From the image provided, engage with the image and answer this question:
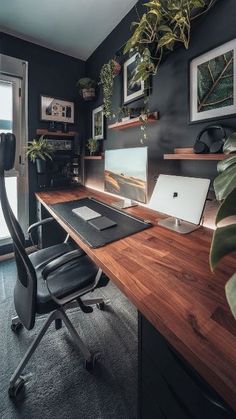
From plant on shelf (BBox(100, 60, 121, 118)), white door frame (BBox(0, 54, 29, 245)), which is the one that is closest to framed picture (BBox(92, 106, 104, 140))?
plant on shelf (BBox(100, 60, 121, 118))

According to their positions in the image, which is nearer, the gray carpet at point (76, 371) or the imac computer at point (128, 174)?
the gray carpet at point (76, 371)

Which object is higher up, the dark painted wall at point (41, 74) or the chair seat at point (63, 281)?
the dark painted wall at point (41, 74)

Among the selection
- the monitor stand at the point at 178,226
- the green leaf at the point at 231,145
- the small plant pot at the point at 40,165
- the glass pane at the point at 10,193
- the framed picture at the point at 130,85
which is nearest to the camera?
the green leaf at the point at 231,145

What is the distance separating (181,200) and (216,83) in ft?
2.26

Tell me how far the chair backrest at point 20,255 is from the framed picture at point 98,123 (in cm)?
173

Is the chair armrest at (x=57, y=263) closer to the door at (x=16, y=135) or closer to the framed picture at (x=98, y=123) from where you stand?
the door at (x=16, y=135)

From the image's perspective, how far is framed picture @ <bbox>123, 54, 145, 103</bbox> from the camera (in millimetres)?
1810

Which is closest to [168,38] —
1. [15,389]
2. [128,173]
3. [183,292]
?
[128,173]

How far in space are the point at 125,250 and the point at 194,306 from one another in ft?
1.39

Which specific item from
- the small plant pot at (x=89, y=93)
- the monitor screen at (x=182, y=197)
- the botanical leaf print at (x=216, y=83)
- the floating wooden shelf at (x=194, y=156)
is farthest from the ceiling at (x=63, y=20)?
the monitor screen at (x=182, y=197)

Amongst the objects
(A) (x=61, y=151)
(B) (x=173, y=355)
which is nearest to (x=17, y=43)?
(A) (x=61, y=151)

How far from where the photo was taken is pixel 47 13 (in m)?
2.04

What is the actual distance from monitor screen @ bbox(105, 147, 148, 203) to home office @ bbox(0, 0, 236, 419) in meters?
0.01

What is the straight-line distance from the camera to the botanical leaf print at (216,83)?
1.11 m
